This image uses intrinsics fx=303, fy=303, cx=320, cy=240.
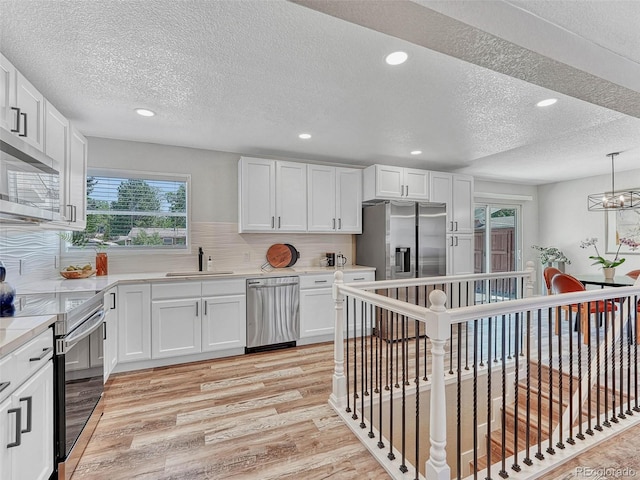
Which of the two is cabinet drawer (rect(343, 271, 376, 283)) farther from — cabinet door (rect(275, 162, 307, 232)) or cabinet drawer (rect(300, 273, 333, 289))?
cabinet door (rect(275, 162, 307, 232))

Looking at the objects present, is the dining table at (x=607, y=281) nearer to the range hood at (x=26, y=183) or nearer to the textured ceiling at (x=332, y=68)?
the textured ceiling at (x=332, y=68)

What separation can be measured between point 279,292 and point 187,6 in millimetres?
2685

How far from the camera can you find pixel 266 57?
1.89m

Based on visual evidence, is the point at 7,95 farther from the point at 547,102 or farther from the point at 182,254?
the point at 547,102

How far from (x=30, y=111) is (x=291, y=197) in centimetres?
244

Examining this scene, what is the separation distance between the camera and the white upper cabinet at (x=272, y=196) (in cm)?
363

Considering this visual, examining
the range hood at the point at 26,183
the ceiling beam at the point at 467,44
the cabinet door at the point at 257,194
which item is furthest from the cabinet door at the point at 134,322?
the ceiling beam at the point at 467,44

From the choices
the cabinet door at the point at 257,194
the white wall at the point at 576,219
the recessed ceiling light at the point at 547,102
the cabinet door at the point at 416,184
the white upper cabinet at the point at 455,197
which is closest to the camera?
the recessed ceiling light at the point at 547,102

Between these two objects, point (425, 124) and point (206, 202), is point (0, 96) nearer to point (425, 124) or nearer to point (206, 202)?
point (206, 202)

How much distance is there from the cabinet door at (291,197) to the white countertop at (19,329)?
2.48 meters

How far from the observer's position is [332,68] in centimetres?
202

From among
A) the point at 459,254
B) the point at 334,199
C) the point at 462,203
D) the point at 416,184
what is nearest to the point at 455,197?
the point at 462,203

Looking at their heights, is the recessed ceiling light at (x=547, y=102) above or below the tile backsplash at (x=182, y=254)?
above

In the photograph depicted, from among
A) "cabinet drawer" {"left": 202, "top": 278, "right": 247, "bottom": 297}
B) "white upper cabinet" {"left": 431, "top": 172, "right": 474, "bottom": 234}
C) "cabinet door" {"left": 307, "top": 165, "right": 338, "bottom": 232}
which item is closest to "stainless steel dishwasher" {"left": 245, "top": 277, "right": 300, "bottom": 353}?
"cabinet drawer" {"left": 202, "top": 278, "right": 247, "bottom": 297}
